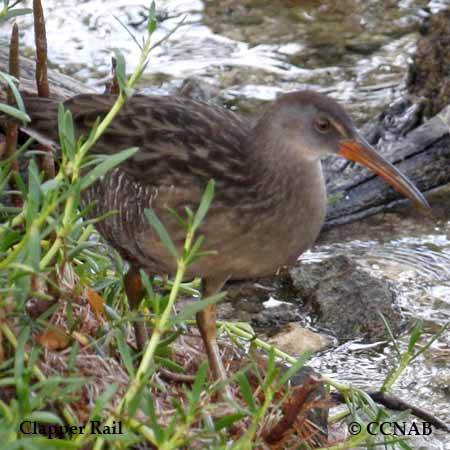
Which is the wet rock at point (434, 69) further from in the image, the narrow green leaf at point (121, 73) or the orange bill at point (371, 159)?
the narrow green leaf at point (121, 73)

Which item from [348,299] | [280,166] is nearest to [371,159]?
[280,166]

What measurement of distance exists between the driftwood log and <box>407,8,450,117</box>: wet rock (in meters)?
0.62

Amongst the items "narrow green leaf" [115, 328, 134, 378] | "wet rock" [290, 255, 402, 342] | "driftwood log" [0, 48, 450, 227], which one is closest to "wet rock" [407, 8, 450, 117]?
"driftwood log" [0, 48, 450, 227]

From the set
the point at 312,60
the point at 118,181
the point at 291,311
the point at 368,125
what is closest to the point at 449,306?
the point at 291,311

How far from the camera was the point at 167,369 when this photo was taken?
365 centimetres

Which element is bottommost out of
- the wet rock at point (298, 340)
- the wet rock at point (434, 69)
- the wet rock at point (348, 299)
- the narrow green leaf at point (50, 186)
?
the wet rock at point (298, 340)

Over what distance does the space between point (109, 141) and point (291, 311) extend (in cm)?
206

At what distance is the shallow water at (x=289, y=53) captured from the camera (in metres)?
6.35

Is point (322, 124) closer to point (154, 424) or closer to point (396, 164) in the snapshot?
point (154, 424)

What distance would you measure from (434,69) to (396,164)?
136cm

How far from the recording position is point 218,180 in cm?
376

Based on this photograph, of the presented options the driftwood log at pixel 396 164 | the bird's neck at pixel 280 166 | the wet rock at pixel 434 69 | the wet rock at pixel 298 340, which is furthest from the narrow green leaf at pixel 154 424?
the wet rock at pixel 434 69

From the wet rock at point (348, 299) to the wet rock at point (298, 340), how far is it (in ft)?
A: 0.31

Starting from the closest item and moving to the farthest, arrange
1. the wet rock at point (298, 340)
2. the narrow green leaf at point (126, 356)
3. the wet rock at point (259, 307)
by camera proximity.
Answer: the narrow green leaf at point (126, 356)
the wet rock at point (298, 340)
the wet rock at point (259, 307)
